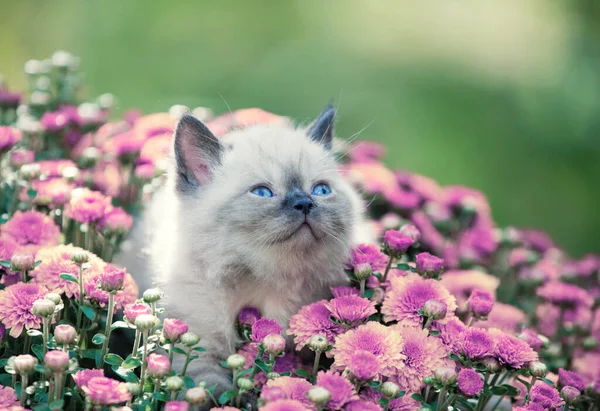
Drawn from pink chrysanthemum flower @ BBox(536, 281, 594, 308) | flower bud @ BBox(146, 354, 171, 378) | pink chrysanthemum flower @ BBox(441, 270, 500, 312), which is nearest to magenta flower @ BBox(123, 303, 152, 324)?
Answer: flower bud @ BBox(146, 354, 171, 378)

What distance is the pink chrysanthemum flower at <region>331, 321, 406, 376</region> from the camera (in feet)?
4.31

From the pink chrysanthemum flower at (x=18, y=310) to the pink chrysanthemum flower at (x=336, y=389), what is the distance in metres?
0.60

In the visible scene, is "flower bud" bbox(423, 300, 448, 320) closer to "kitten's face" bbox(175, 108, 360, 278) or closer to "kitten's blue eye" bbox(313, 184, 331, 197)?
"kitten's face" bbox(175, 108, 360, 278)

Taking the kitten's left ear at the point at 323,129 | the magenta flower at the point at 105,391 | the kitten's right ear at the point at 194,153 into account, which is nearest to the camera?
the magenta flower at the point at 105,391

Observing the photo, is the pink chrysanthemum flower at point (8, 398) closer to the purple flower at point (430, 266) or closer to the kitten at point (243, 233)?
the kitten at point (243, 233)

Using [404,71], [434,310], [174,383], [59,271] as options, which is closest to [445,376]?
[434,310]

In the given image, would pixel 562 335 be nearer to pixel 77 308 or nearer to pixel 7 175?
pixel 77 308

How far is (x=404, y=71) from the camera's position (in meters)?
5.31

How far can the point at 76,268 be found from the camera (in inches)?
58.7

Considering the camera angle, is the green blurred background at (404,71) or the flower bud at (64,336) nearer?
the flower bud at (64,336)

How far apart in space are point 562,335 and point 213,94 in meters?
3.19

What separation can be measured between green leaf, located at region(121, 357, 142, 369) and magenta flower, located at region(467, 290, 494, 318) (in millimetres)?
786

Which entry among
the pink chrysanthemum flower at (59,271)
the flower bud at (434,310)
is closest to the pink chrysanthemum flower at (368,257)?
the flower bud at (434,310)

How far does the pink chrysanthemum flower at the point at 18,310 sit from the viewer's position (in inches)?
53.3
